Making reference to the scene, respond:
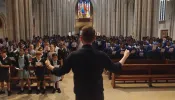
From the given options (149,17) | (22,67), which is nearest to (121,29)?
(149,17)

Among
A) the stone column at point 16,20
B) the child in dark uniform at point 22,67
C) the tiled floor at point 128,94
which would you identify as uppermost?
the stone column at point 16,20

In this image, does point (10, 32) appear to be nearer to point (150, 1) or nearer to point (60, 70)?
point (150, 1)

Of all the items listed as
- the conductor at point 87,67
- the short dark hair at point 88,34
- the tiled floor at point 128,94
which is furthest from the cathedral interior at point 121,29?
the short dark hair at point 88,34

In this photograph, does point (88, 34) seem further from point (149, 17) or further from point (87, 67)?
point (149, 17)

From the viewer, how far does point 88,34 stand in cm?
287

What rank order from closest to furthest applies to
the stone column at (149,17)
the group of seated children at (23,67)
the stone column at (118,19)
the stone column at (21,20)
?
the group of seated children at (23,67), the stone column at (149,17), the stone column at (21,20), the stone column at (118,19)

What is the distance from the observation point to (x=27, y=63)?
8.27 m

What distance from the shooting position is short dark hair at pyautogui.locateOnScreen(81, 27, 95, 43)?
2.85 m

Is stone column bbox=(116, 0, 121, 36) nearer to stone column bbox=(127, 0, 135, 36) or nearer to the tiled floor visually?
stone column bbox=(127, 0, 135, 36)

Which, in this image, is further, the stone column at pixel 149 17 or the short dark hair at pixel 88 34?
the stone column at pixel 149 17

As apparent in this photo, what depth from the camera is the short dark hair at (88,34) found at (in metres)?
2.85

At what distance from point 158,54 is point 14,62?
298 inches

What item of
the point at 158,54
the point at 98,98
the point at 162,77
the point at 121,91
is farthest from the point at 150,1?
the point at 98,98

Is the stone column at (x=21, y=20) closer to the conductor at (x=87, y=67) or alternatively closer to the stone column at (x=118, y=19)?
the conductor at (x=87, y=67)
